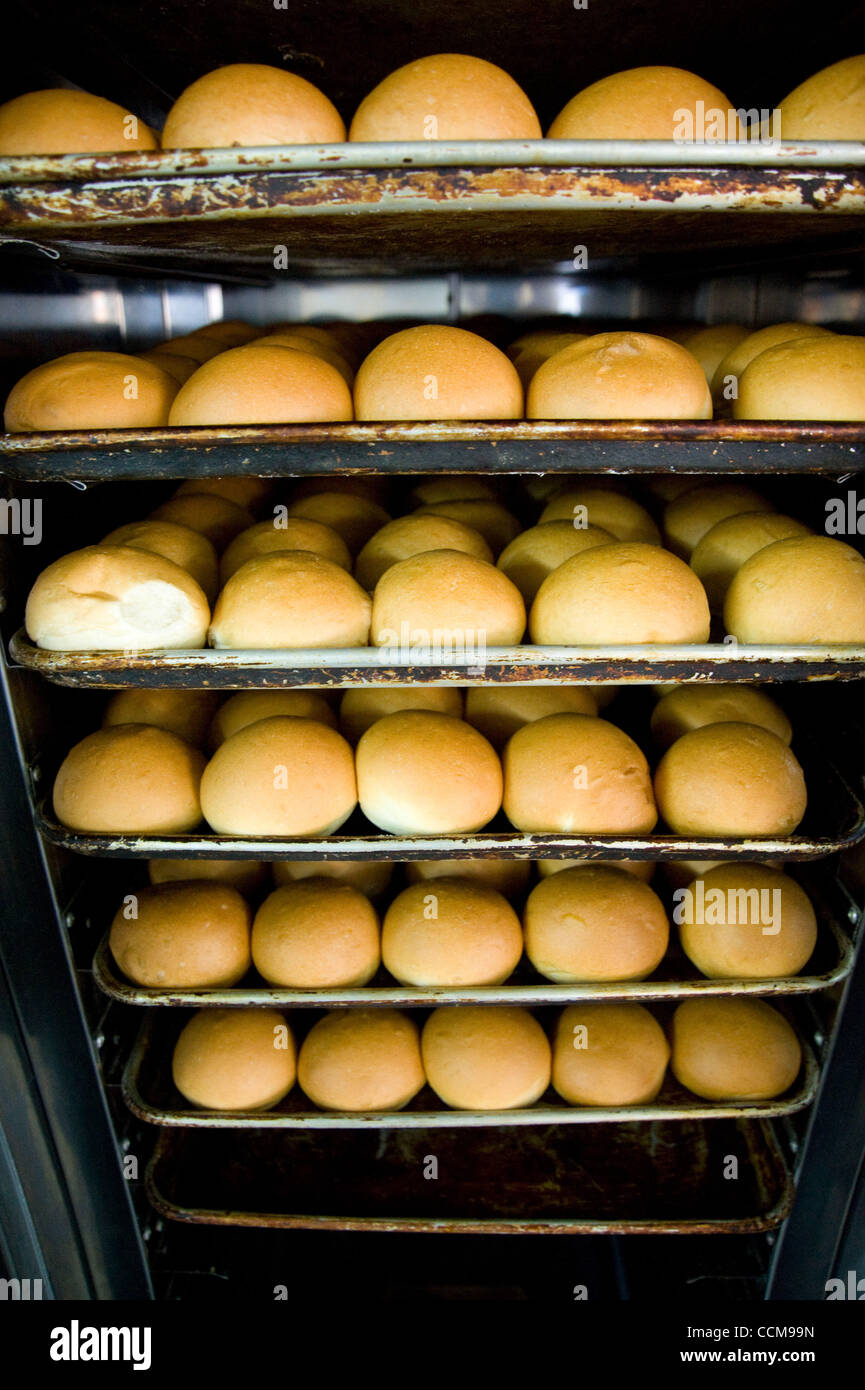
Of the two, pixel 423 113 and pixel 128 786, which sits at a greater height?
pixel 423 113

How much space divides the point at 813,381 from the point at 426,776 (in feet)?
2.48

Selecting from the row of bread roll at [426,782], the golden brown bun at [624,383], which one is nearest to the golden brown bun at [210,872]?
the row of bread roll at [426,782]

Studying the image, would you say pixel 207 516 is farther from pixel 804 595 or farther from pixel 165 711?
pixel 804 595

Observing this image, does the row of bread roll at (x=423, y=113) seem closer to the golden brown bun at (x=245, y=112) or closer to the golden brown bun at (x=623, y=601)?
the golden brown bun at (x=245, y=112)

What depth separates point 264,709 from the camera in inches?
54.1

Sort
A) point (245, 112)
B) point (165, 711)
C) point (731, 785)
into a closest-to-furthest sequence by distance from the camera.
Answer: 1. point (245, 112)
2. point (731, 785)
3. point (165, 711)

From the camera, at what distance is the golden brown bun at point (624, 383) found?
1087 mm

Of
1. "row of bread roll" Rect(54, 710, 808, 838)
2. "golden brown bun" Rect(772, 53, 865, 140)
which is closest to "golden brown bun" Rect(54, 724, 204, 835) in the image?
"row of bread roll" Rect(54, 710, 808, 838)

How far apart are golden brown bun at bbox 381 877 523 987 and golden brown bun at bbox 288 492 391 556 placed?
64 centimetres

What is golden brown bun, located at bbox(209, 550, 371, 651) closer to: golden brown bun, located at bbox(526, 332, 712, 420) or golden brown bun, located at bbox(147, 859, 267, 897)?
golden brown bun, located at bbox(526, 332, 712, 420)

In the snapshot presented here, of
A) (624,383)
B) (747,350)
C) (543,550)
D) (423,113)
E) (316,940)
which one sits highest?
(423,113)

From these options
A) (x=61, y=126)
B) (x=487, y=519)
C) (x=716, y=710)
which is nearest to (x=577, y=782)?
(x=716, y=710)

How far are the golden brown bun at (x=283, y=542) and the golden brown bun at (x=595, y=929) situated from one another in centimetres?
66

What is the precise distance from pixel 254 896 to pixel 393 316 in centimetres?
128
